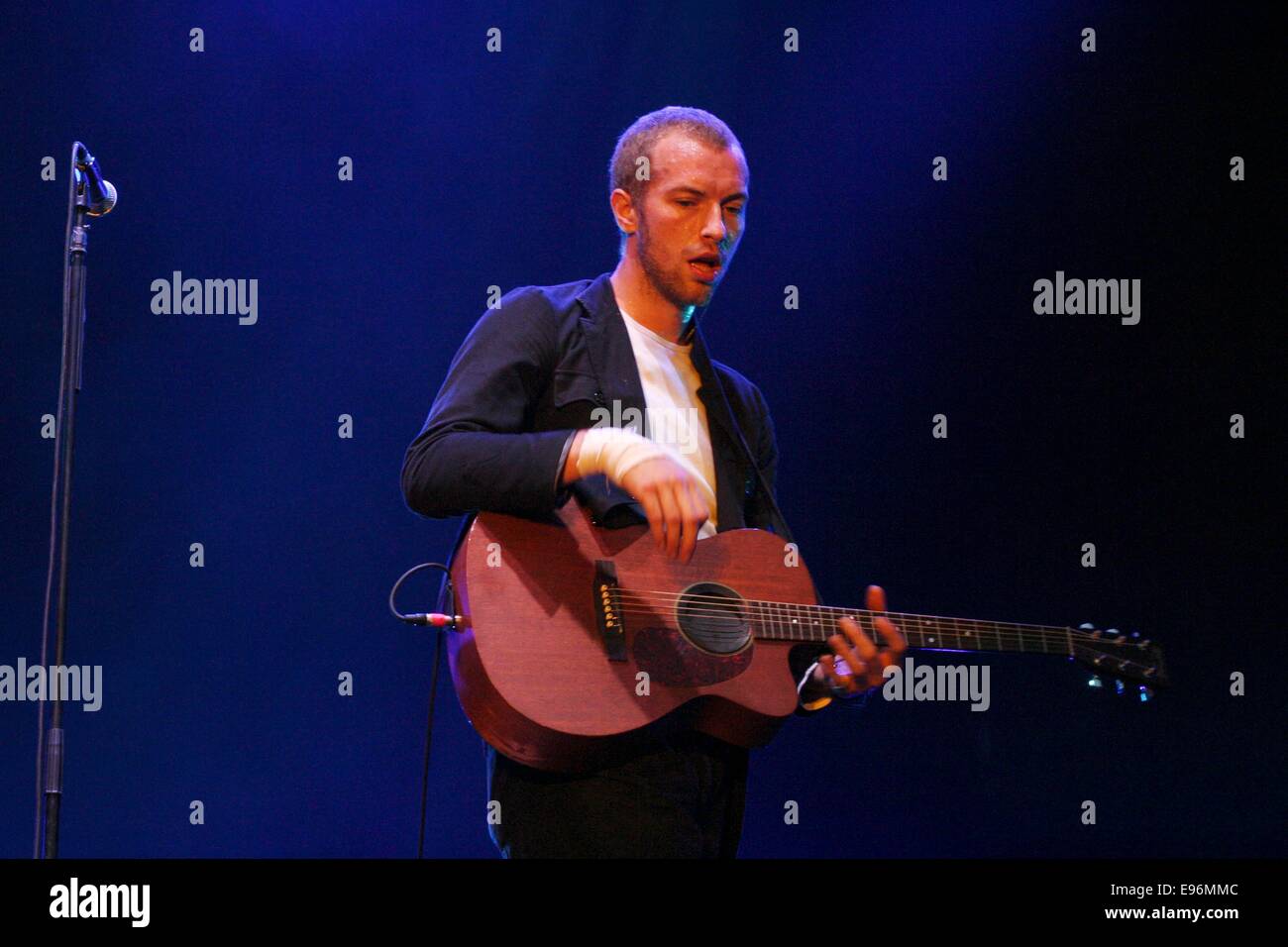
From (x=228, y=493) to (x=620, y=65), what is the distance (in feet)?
6.07

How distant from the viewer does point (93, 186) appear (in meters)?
2.82

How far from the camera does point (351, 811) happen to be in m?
3.86

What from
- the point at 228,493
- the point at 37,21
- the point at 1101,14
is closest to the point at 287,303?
the point at 228,493

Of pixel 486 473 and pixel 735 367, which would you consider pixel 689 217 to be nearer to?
pixel 486 473

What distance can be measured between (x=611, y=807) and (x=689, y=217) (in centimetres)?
131

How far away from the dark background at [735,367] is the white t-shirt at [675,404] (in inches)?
50.1

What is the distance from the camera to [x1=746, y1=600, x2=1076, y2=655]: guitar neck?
2.71 meters

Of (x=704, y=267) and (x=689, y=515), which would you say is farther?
(x=704, y=267)

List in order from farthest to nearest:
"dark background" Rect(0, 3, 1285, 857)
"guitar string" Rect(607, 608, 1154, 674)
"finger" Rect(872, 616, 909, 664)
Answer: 1. "dark background" Rect(0, 3, 1285, 857)
2. "guitar string" Rect(607, 608, 1154, 674)
3. "finger" Rect(872, 616, 909, 664)

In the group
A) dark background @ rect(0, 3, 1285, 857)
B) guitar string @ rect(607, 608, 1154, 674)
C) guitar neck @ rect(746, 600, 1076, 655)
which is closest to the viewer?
guitar neck @ rect(746, 600, 1076, 655)

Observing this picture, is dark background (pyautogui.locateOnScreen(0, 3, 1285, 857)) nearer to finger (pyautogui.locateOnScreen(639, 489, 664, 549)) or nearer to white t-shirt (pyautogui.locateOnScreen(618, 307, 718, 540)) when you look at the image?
white t-shirt (pyautogui.locateOnScreen(618, 307, 718, 540))

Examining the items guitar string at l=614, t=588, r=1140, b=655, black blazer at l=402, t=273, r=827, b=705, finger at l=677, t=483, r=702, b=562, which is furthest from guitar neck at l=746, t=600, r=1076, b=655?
finger at l=677, t=483, r=702, b=562

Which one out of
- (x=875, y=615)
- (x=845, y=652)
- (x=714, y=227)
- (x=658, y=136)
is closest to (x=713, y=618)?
(x=845, y=652)

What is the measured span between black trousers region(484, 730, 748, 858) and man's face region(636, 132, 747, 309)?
3.33ft
